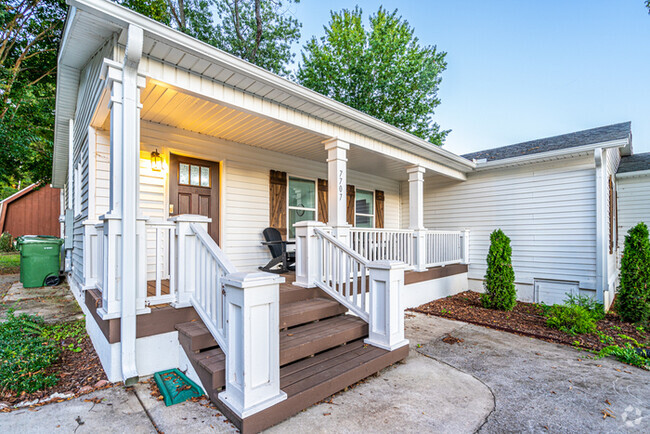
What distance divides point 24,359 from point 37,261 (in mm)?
4999

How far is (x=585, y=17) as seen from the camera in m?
8.86

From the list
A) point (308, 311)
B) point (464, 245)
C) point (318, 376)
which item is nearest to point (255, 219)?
point (308, 311)

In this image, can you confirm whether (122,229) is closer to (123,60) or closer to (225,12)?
(123,60)

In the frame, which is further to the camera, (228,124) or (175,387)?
(228,124)

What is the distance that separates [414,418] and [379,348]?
87 cm

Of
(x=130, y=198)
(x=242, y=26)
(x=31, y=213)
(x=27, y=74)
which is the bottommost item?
(x=130, y=198)

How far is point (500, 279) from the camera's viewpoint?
5227 mm

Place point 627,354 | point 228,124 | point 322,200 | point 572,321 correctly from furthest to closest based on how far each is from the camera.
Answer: point 322,200 → point 228,124 → point 572,321 → point 627,354

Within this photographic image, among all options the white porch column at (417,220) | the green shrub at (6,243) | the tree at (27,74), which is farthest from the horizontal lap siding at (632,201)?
the green shrub at (6,243)

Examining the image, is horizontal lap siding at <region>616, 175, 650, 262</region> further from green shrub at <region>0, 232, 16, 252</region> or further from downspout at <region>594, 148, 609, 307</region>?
green shrub at <region>0, 232, 16, 252</region>

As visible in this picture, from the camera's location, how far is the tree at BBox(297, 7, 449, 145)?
546 inches

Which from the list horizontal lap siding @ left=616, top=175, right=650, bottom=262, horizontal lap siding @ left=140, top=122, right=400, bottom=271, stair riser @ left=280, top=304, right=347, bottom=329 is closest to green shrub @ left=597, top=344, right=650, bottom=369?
stair riser @ left=280, top=304, right=347, bottom=329

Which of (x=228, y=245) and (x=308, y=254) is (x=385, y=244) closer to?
(x=308, y=254)

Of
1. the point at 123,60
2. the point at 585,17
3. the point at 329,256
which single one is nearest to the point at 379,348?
the point at 329,256
